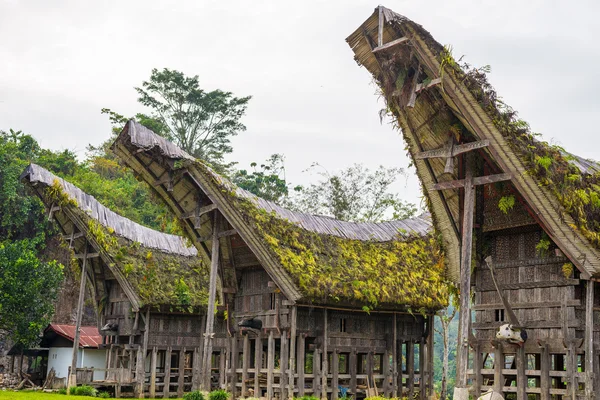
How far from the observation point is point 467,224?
13609 mm

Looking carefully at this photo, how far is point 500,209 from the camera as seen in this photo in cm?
1512

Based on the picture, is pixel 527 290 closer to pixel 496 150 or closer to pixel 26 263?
pixel 496 150

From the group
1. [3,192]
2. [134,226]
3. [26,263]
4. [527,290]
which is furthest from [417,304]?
[3,192]

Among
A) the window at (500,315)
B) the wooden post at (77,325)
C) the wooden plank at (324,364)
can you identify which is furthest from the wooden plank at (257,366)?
the wooden post at (77,325)

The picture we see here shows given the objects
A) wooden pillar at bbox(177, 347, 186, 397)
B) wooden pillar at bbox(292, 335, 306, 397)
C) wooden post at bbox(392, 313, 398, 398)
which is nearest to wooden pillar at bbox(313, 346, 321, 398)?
wooden pillar at bbox(292, 335, 306, 397)

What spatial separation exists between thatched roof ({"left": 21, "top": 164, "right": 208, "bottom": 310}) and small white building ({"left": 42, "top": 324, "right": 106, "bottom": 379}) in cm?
284

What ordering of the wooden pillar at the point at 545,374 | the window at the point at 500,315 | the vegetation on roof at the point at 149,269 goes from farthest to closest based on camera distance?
1. the vegetation on roof at the point at 149,269
2. the window at the point at 500,315
3. the wooden pillar at the point at 545,374

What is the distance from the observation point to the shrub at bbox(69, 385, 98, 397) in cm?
2503

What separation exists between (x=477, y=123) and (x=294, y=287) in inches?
302

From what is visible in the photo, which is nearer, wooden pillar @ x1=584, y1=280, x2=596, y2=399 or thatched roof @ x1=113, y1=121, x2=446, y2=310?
wooden pillar @ x1=584, y1=280, x2=596, y2=399

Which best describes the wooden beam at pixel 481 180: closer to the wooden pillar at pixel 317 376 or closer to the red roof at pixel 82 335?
the wooden pillar at pixel 317 376

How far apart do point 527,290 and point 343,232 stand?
9.55 metres

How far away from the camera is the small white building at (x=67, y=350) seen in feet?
96.5

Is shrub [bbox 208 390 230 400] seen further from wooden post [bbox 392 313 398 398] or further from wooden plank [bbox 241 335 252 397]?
wooden post [bbox 392 313 398 398]
